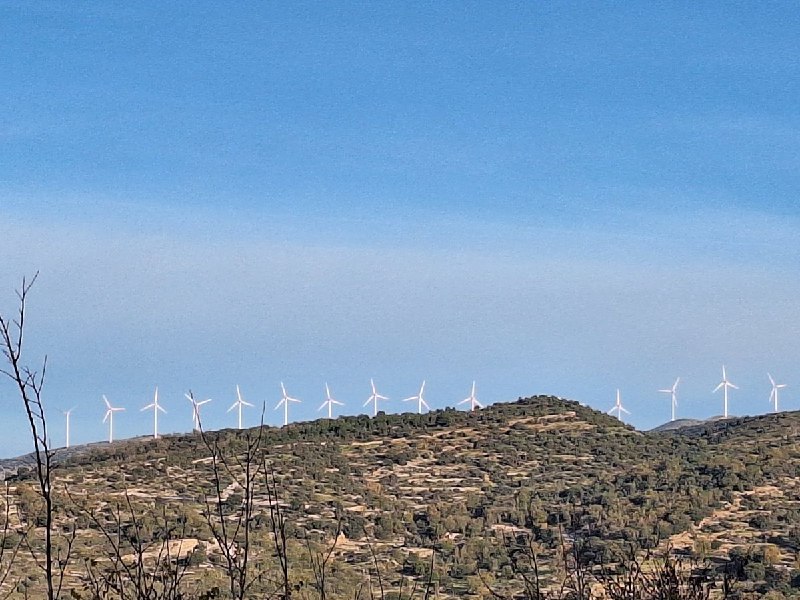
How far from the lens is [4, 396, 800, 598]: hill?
3725cm

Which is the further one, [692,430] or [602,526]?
[692,430]

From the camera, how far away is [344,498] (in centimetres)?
4888

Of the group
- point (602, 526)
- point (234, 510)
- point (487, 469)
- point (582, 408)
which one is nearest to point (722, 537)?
point (602, 526)

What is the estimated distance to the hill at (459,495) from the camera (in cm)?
3725

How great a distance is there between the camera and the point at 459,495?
50031mm

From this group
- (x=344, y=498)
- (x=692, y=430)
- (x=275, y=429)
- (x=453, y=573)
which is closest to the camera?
(x=453, y=573)

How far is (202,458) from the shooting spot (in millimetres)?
55656

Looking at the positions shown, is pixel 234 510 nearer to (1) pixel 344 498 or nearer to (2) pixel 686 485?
(1) pixel 344 498

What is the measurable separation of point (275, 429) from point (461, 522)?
22.0 m

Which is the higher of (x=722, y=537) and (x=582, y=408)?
(x=582, y=408)

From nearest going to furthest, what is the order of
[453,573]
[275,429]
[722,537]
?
1. [453,573]
2. [722,537]
3. [275,429]

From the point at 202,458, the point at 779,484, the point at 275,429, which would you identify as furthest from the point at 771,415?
the point at 202,458

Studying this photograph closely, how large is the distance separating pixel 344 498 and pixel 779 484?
16.9m

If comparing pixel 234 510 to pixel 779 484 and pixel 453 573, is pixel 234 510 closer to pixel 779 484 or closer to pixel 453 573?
pixel 453 573
